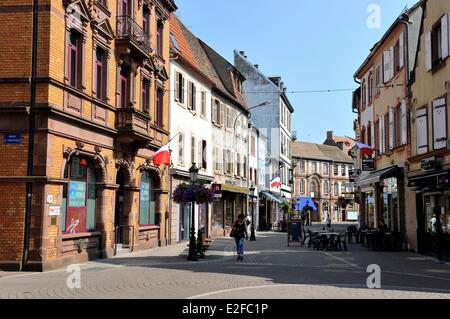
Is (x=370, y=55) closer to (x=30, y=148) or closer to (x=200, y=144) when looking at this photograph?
(x=200, y=144)

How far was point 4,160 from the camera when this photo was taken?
16047 mm

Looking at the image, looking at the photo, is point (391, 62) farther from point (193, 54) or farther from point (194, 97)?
point (193, 54)

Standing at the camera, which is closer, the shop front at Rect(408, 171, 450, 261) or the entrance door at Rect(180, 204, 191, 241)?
the shop front at Rect(408, 171, 450, 261)

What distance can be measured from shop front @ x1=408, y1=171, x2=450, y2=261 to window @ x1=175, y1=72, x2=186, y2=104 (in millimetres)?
12784

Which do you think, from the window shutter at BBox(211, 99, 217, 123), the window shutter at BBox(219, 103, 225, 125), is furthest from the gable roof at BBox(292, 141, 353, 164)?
the window shutter at BBox(211, 99, 217, 123)

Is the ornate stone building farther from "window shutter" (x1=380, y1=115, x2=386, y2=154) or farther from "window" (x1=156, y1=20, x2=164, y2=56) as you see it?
"window" (x1=156, y1=20, x2=164, y2=56)

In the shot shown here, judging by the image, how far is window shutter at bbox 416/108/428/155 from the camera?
68.2ft

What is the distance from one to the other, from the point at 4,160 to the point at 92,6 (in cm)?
623

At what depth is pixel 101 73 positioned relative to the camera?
66.1 ft

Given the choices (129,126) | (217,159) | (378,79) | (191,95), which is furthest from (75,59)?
(217,159)

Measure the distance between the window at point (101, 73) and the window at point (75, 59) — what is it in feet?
5.10

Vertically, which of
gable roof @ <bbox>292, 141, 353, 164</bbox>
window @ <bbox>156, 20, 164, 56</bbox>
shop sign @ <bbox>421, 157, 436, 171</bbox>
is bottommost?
shop sign @ <bbox>421, 157, 436, 171</bbox>

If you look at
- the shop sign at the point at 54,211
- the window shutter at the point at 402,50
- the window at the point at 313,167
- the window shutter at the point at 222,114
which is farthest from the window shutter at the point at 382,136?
the window at the point at 313,167
